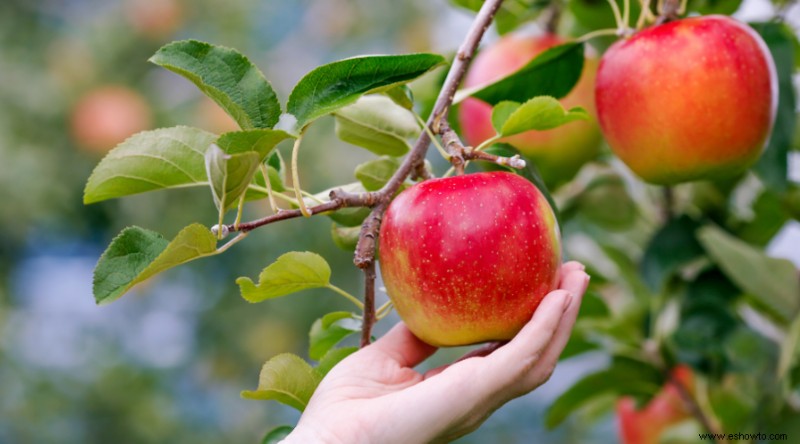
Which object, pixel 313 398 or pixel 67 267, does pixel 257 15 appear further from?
pixel 313 398

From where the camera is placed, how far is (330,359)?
1.63 ft

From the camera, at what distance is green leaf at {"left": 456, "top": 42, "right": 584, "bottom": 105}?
57cm

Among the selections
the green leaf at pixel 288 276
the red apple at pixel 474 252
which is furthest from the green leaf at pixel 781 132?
the green leaf at pixel 288 276

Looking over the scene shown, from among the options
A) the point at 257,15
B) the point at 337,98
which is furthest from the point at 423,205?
Result: the point at 257,15

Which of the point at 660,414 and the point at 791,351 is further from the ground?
the point at 791,351

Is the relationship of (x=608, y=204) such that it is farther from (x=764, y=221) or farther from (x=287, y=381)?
(x=287, y=381)

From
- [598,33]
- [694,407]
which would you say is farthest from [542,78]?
[694,407]

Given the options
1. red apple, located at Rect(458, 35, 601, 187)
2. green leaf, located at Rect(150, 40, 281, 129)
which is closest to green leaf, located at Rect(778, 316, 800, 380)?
red apple, located at Rect(458, 35, 601, 187)

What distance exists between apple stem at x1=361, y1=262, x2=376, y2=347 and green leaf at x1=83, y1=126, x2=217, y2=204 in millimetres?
102

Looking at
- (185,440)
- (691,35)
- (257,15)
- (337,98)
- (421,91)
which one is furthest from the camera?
(257,15)

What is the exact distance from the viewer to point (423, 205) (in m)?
0.43

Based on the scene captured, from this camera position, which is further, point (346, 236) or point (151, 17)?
point (151, 17)

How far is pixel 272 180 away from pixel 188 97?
165cm

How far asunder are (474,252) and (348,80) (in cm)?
11
